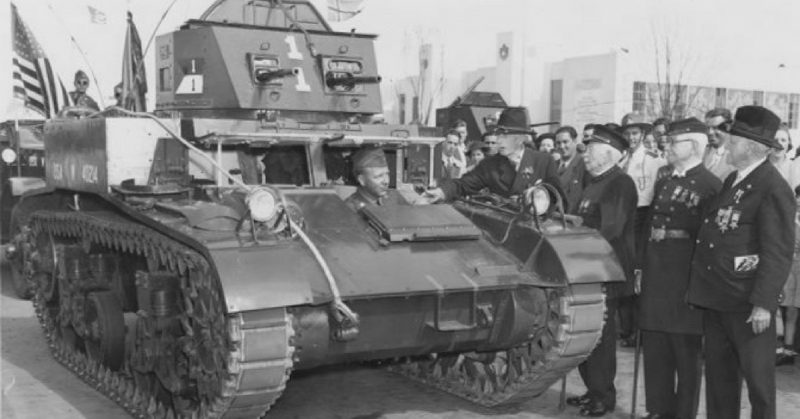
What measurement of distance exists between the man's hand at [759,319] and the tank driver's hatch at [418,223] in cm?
200

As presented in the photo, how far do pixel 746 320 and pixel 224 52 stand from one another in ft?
15.6

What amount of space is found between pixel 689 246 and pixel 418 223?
6.06 ft

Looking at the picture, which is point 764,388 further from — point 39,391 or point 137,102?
point 137,102

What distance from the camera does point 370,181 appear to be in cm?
713

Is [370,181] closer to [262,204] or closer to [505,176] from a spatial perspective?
[262,204]

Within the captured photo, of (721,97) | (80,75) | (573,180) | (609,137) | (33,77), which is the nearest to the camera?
(609,137)

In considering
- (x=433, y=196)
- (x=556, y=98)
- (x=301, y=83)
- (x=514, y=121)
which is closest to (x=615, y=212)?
(x=514, y=121)

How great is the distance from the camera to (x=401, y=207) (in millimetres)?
7012

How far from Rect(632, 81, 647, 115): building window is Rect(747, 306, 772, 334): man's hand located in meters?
39.6

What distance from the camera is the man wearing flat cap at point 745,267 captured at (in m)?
5.70

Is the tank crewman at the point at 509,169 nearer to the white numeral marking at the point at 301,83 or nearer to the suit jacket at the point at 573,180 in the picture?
the suit jacket at the point at 573,180

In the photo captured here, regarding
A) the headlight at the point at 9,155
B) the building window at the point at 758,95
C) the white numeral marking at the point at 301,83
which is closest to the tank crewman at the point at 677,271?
the white numeral marking at the point at 301,83

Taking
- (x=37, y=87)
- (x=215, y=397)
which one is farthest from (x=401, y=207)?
(x=37, y=87)

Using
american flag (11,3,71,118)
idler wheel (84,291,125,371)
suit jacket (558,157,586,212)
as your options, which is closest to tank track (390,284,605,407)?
suit jacket (558,157,586,212)
